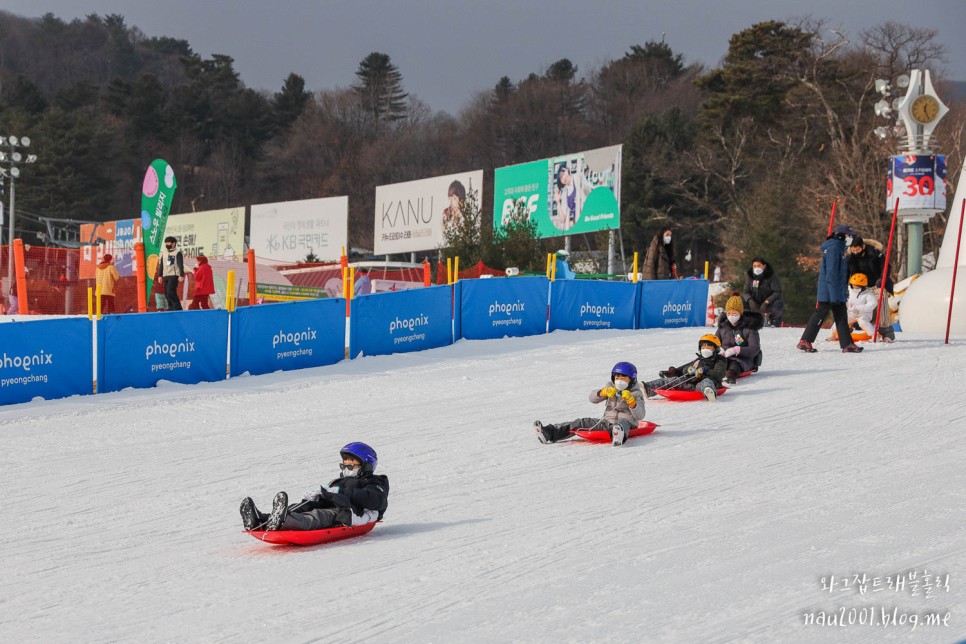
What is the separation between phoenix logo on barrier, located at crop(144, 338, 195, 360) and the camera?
49.5 ft

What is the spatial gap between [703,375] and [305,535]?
274 inches

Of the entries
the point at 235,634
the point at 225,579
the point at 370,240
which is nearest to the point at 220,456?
the point at 225,579

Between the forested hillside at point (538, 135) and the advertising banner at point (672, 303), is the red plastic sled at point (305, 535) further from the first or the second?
the forested hillside at point (538, 135)

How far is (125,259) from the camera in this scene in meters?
35.7

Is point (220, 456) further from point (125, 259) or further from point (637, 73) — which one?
point (637, 73)

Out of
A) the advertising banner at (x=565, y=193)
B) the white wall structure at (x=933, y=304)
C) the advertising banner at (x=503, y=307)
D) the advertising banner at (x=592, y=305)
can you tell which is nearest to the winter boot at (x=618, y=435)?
the advertising banner at (x=503, y=307)

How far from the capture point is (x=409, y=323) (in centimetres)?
1881

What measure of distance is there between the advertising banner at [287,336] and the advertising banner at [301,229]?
25.3 m

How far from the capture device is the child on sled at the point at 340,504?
7.11 m

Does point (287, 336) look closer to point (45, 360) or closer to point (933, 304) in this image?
point (45, 360)

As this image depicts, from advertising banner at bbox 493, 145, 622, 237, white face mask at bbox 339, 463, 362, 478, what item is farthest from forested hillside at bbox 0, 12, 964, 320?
white face mask at bbox 339, 463, 362, 478

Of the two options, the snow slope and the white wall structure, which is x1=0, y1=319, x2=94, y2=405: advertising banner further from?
the white wall structure

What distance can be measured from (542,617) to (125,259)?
32.4m

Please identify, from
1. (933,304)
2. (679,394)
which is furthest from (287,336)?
(933,304)
